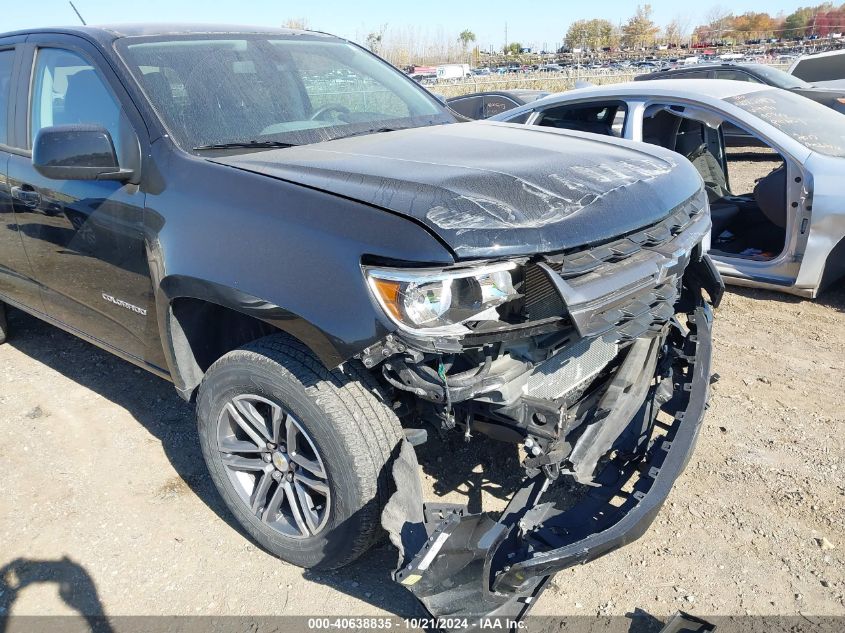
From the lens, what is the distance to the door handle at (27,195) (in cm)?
331

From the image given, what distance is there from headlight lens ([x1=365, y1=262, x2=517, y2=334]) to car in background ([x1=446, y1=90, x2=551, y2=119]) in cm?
812

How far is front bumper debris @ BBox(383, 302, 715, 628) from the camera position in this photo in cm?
198

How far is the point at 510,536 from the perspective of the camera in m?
2.11

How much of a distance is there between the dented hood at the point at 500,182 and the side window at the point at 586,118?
3052 millimetres

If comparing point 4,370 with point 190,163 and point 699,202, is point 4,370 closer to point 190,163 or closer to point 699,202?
point 190,163

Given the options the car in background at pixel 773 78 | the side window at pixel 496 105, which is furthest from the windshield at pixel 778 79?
the side window at pixel 496 105

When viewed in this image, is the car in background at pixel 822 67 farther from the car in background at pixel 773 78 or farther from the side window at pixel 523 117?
the side window at pixel 523 117

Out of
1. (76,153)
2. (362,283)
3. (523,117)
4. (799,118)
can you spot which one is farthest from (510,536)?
(523,117)

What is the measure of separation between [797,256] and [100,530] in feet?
15.0

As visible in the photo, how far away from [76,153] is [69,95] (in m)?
0.77

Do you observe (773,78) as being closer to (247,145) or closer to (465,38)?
(247,145)

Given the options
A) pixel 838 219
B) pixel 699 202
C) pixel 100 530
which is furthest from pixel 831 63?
pixel 100 530

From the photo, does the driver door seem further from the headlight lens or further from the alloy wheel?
the headlight lens

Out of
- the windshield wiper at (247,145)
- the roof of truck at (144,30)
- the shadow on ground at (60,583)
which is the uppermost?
the roof of truck at (144,30)
